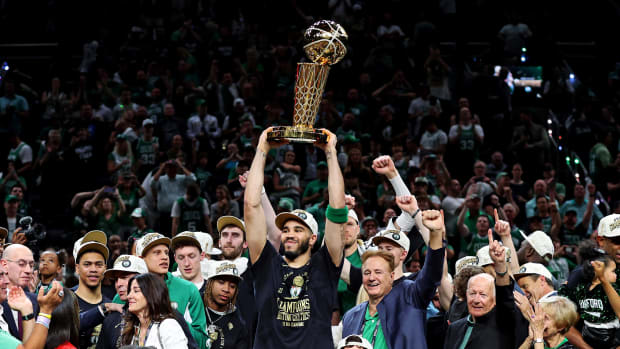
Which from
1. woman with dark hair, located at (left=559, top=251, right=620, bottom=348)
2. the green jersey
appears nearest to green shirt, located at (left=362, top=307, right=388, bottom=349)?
woman with dark hair, located at (left=559, top=251, right=620, bottom=348)

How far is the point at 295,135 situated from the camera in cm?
596

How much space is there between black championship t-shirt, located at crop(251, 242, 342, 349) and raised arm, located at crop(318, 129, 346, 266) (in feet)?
0.31

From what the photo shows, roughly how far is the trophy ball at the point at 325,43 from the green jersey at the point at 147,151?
9.76 m

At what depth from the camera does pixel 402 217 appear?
8.04 m

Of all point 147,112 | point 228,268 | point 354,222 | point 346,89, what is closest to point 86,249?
point 228,268

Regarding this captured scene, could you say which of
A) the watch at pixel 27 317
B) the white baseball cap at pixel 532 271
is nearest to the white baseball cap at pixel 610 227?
the white baseball cap at pixel 532 271

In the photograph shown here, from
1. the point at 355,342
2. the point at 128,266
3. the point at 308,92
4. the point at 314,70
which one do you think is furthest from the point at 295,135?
the point at 128,266

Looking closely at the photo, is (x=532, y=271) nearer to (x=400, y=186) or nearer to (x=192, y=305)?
(x=400, y=186)

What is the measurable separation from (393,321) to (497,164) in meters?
9.69

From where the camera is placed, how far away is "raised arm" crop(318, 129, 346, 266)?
5926mm

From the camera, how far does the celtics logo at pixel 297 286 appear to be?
237 inches

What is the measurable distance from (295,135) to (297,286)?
3.46ft

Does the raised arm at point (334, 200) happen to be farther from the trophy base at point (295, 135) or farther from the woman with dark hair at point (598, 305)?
the woman with dark hair at point (598, 305)

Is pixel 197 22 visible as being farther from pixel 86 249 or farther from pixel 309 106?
pixel 309 106
